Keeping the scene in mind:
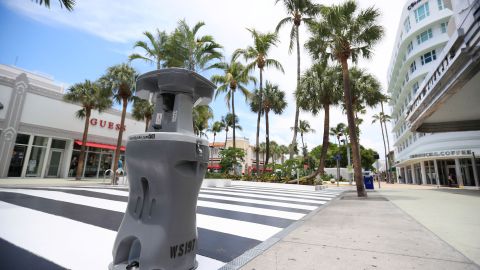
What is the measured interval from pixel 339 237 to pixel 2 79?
883 inches

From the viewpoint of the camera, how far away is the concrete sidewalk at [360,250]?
84.6 inches

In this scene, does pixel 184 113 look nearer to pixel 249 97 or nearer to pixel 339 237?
pixel 339 237

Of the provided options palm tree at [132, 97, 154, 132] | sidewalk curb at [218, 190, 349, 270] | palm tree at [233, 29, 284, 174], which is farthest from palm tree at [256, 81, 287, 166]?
sidewalk curb at [218, 190, 349, 270]

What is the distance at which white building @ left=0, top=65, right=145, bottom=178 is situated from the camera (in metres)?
15.7

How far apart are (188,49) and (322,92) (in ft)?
32.3

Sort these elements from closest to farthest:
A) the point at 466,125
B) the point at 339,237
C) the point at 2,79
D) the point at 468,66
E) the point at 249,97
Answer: the point at 339,237, the point at 468,66, the point at 466,125, the point at 2,79, the point at 249,97

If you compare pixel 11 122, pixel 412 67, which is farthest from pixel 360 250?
pixel 412 67

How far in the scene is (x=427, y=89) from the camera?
948 centimetres

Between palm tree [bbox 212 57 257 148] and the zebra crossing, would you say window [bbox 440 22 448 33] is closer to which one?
palm tree [bbox 212 57 257 148]

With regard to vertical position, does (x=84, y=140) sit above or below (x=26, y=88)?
below

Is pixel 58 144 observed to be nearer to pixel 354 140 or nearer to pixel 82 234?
pixel 82 234

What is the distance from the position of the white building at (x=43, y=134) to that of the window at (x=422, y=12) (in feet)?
127

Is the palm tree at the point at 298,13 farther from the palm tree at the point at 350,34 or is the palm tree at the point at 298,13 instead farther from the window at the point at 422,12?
the window at the point at 422,12

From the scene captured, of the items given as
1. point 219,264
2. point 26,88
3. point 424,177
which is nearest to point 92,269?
point 219,264
